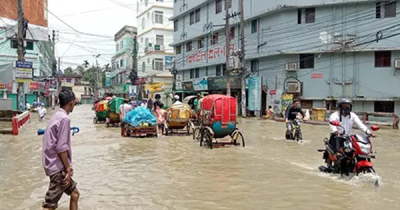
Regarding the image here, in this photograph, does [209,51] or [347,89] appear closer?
[347,89]

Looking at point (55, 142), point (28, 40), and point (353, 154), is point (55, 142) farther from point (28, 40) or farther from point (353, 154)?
point (28, 40)

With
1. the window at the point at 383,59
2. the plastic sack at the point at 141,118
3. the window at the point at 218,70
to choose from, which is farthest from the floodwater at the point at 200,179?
the window at the point at 218,70

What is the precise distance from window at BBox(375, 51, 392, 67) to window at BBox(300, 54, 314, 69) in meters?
4.26

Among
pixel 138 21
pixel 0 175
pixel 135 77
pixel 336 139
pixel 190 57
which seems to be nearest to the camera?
pixel 336 139

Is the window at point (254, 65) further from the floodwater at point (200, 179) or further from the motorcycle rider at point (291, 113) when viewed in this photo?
the floodwater at point (200, 179)

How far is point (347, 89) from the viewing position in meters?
25.6

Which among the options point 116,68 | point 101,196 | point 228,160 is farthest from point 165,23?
point 101,196

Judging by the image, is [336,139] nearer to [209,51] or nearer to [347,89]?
[347,89]

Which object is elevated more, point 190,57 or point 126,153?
point 190,57

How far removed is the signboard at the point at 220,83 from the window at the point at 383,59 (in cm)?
1090

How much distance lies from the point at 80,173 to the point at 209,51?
29.8 metres

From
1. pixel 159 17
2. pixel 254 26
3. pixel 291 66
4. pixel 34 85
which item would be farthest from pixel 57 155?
pixel 159 17

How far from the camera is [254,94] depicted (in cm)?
2980

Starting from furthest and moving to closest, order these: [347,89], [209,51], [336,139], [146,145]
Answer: [209,51] → [347,89] → [146,145] → [336,139]
